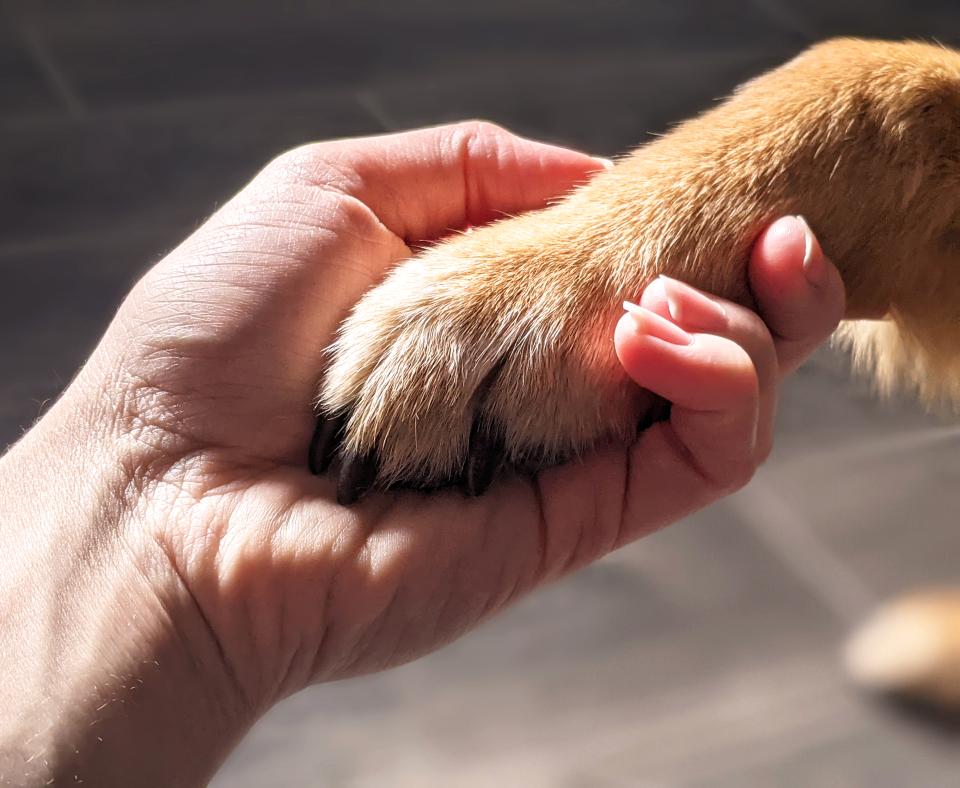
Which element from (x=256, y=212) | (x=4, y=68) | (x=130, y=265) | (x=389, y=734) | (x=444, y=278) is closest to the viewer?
(x=444, y=278)

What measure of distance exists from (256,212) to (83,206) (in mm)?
753

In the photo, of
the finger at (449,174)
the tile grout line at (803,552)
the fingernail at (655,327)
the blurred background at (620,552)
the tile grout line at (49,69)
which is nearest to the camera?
the fingernail at (655,327)

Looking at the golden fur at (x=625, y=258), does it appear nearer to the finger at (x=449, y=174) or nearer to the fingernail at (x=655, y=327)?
the fingernail at (x=655, y=327)

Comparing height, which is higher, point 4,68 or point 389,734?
point 4,68

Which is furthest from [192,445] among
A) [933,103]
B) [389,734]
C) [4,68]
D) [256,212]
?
[4,68]

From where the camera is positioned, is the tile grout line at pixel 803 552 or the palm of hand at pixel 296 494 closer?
the palm of hand at pixel 296 494

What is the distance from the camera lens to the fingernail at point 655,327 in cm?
66

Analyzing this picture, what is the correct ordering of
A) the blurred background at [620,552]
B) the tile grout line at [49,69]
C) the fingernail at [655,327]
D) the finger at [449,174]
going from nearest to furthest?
the fingernail at [655,327] → the finger at [449,174] → the blurred background at [620,552] → the tile grout line at [49,69]

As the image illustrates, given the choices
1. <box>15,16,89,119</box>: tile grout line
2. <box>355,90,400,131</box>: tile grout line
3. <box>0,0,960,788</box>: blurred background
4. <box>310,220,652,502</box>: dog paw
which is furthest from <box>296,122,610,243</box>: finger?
<box>15,16,89,119</box>: tile grout line

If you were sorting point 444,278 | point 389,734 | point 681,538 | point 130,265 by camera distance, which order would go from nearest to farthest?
point 444,278 → point 389,734 → point 681,538 → point 130,265

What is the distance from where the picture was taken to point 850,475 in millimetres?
1295

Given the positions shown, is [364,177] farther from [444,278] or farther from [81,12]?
[81,12]

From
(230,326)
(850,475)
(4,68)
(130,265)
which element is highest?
(4,68)

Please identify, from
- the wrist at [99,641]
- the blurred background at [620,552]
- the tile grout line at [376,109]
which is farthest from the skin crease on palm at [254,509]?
the tile grout line at [376,109]
